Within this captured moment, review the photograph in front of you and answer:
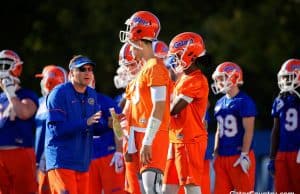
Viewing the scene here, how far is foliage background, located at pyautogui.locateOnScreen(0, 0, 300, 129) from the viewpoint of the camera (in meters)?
24.3

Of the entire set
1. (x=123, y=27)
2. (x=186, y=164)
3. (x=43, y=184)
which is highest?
(x=123, y=27)

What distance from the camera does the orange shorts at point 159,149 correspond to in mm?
10773

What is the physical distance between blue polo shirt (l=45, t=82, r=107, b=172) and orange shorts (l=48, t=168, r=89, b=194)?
0.05 metres

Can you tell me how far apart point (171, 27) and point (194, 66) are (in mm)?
13385

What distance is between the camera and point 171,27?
2506cm

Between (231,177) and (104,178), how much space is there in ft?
5.63

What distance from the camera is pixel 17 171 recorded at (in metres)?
13.3

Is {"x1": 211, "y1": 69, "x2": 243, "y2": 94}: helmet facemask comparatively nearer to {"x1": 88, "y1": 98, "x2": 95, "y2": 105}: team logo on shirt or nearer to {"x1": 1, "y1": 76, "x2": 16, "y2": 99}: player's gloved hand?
{"x1": 1, "y1": 76, "x2": 16, "y2": 99}: player's gloved hand

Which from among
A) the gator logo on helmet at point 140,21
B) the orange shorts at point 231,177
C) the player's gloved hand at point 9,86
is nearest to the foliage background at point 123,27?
the orange shorts at point 231,177

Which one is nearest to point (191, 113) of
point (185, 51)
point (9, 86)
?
point (185, 51)

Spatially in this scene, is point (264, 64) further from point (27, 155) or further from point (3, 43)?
point (27, 155)

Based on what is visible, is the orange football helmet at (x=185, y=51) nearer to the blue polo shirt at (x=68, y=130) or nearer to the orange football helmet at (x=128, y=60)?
the blue polo shirt at (x=68, y=130)

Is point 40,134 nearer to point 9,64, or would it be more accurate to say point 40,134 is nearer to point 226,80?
point 9,64

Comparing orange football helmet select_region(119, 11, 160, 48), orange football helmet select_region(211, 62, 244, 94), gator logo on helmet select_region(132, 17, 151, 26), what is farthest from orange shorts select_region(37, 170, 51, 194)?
gator logo on helmet select_region(132, 17, 151, 26)
